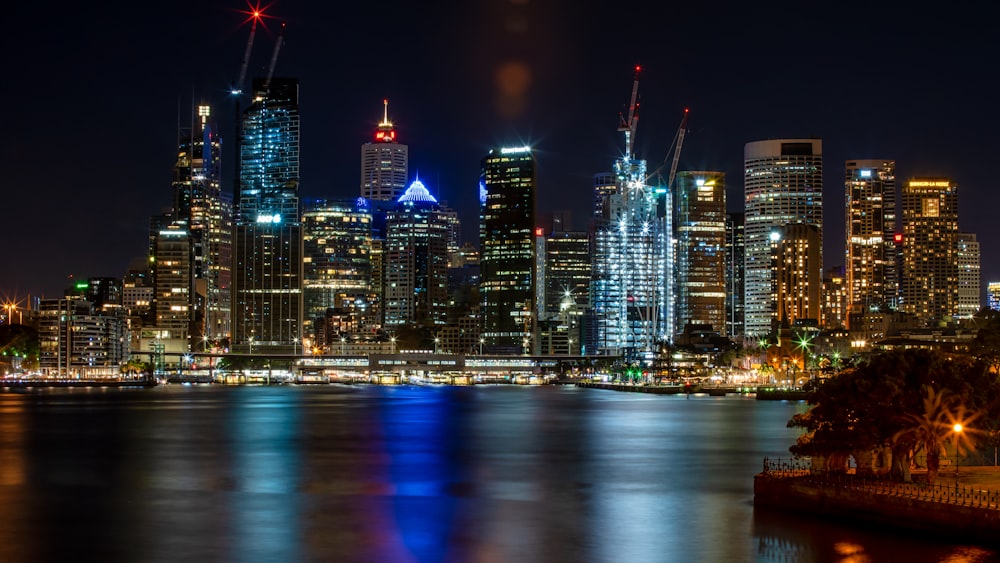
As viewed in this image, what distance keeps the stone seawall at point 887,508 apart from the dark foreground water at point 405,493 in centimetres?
67

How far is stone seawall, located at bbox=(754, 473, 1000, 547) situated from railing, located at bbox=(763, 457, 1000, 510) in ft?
0.12

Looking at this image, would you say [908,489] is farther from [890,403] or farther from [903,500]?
[890,403]

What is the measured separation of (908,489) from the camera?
4156 cm

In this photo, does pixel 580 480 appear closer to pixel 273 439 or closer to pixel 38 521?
pixel 38 521

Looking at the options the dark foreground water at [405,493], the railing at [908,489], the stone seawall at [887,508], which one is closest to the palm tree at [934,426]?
the railing at [908,489]

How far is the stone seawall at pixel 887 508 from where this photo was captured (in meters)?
37.8

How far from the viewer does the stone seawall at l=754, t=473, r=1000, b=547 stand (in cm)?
3775

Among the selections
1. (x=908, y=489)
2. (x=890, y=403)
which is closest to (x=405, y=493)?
(x=890, y=403)

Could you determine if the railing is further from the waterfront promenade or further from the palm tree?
the palm tree

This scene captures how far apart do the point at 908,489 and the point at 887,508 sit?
1607 mm

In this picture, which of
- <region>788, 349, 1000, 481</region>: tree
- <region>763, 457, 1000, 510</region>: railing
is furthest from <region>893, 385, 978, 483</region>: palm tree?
<region>763, 457, 1000, 510</region>: railing

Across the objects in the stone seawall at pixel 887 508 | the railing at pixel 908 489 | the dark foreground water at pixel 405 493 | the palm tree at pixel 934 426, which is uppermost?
the palm tree at pixel 934 426

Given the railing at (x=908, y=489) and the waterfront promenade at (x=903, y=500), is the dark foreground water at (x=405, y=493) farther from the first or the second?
the railing at (x=908, y=489)

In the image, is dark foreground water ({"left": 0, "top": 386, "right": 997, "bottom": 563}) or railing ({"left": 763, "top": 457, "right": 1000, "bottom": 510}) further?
dark foreground water ({"left": 0, "top": 386, "right": 997, "bottom": 563})
